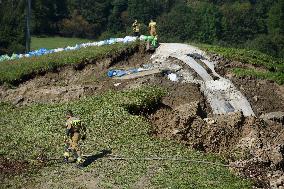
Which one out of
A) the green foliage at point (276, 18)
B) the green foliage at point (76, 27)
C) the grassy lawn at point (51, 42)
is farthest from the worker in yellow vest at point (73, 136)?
the green foliage at point (276, 18)

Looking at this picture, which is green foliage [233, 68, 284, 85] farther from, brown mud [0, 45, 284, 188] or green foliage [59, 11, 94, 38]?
green foliage [59, 11, 94, 38]

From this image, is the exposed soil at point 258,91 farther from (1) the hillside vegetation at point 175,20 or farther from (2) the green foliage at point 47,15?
(1) the hillside vegetation at point 175,20

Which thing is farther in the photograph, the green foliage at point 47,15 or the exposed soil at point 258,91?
the green foliage at point 47,15

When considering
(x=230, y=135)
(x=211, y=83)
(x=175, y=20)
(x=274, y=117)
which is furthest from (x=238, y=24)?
(x=230, y=135)

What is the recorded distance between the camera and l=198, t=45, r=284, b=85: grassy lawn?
31.6 meters

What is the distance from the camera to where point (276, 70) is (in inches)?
1326

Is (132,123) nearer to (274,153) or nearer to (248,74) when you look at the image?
(274,153)

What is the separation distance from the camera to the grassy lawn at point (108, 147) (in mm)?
18469

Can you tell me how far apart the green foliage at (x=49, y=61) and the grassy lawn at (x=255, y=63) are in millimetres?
5517

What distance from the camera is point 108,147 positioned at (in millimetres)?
21203

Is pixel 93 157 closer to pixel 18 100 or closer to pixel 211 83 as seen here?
pixel 18 100

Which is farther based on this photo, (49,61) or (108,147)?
(49,61)

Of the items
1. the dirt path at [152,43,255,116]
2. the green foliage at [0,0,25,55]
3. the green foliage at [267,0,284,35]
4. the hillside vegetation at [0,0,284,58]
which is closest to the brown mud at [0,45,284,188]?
the dirt path at [152,43,255,116]

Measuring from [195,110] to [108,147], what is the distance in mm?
5399
